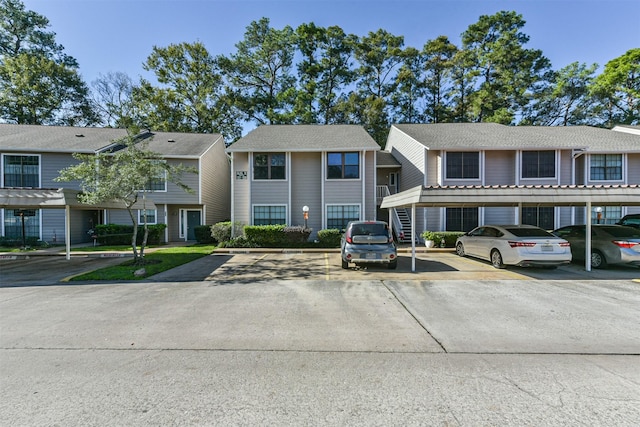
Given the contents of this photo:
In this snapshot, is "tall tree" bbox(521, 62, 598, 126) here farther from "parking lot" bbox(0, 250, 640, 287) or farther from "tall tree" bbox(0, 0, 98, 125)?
"tall tree" bbox(0, 0, 98, 125)

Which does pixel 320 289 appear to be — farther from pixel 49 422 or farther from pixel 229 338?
pixel 49 422

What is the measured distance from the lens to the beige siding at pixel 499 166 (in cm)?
1638

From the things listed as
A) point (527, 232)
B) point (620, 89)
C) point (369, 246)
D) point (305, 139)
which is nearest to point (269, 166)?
point (305, 139)

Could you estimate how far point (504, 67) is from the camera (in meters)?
31.5

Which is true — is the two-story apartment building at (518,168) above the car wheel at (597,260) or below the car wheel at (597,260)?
above

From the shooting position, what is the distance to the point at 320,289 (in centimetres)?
714

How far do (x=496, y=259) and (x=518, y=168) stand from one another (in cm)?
926

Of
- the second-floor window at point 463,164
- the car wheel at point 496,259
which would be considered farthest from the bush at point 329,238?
the second-floor window at point 463,164

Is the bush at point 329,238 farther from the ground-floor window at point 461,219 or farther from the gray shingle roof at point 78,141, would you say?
the gray shingle roof at point 78,141

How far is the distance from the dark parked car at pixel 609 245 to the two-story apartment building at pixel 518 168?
573 centimetres

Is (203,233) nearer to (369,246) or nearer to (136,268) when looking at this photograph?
(136,268)

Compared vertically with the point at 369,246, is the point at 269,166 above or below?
above

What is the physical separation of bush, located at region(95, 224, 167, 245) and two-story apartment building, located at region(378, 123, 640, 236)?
15.8 metres

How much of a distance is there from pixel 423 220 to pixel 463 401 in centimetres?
1452
